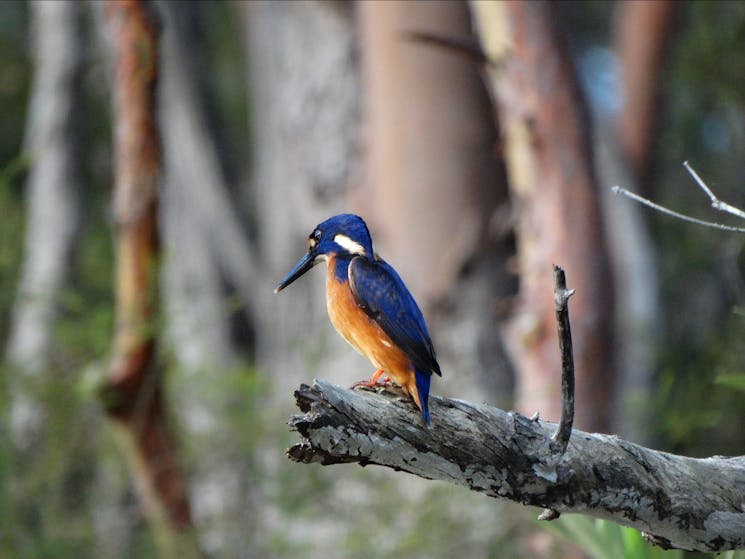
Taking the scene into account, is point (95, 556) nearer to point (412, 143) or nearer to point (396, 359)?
point (412, 143)

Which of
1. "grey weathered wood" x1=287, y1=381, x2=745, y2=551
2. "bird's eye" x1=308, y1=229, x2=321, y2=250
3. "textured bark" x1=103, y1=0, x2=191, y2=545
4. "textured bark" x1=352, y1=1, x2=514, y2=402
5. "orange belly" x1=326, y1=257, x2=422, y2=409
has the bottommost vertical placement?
"grey weathered wood" x1=287, y1=381, x2=745, y2=551

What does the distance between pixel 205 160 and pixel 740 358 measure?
16.7 feet

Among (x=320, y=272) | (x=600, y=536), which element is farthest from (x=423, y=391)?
(x=320, y=272)

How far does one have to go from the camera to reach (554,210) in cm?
593

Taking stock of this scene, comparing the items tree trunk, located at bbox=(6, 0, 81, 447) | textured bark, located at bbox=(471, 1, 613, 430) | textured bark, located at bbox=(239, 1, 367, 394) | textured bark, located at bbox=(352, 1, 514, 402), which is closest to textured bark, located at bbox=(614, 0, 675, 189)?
textured bark, located at bbox=(352, 1, 514, 402)

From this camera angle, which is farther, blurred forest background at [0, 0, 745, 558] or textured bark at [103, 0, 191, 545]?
blurred forest background at [0, 0, 745, 558]

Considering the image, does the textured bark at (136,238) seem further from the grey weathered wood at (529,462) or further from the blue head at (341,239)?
the grey weathered wood at (529,462)

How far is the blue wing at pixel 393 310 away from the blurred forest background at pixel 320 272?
86.5 inches

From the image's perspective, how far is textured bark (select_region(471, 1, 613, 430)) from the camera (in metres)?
5.85

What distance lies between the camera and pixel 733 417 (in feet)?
28.8

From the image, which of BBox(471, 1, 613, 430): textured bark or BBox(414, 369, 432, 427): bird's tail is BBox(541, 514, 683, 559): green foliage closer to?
BBox(414, 369, 432, 427): bird's tail

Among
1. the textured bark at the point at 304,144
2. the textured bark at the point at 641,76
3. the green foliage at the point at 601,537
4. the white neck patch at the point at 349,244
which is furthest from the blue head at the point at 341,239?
the textured bark at the point at 641,76

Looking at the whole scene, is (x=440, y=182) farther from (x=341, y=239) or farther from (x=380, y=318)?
(x=380, y=318)

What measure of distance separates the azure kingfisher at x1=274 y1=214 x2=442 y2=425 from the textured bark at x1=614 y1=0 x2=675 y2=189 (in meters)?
5.58
